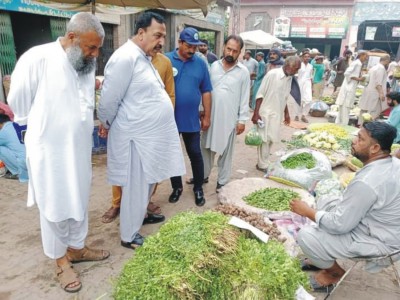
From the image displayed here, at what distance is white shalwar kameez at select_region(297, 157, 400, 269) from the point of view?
218 centimetres

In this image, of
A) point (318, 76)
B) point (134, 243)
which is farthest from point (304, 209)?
point (318, 76)

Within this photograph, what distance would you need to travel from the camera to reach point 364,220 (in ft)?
7.66

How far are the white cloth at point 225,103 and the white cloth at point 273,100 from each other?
0.99m

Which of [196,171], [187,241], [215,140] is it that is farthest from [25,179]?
[187,241]

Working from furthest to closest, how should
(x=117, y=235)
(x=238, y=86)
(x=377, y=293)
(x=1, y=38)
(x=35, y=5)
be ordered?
(x=35, y=5), (x=1, y=38), (x=238, y=86), (x=117, y=235), (x=377, y=293)

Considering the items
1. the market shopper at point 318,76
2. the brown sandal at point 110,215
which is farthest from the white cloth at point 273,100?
the market shopper at point 318,76

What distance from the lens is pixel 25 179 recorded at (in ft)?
14.0

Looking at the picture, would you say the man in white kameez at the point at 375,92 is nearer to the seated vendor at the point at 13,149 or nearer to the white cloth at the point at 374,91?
the white cloth at the point at 374,91

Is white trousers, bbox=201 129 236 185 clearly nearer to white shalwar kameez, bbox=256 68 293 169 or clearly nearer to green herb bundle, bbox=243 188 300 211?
green herb bundle, bbox=243 188 300 211

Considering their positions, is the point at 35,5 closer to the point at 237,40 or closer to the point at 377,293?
the point at 237,40

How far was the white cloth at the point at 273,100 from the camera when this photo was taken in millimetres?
4910

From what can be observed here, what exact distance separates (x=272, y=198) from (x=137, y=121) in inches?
73.8

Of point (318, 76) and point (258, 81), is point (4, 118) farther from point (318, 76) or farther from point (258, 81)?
point (318, 76)

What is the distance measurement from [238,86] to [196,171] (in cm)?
118
